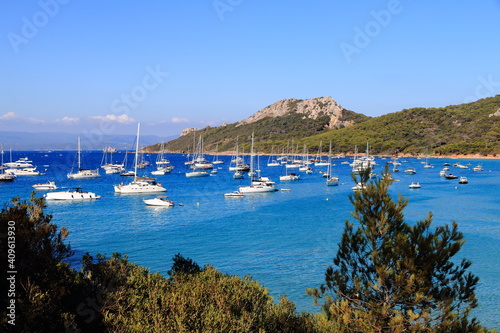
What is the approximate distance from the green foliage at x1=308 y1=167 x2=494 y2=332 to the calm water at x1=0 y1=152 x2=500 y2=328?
886 cm

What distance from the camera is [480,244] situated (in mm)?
31797

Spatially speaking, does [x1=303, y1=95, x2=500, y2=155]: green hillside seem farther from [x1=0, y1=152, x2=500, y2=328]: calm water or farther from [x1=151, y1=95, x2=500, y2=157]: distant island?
[x1=0, y1=152, x2=500, y2=328]: calm water

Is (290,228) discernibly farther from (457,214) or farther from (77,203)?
(77,203)

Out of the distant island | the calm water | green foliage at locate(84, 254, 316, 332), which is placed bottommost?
the calm water

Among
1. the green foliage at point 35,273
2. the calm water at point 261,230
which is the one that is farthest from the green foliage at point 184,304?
the calm water at point 261,230

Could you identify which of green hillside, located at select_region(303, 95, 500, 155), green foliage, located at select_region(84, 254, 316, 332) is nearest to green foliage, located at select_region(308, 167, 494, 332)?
green foliage, located at select_region(84, 254, 316, 332)

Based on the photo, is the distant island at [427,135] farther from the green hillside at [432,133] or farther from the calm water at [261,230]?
the calm water at [261,230]

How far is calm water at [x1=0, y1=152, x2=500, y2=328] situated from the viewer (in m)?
25.2

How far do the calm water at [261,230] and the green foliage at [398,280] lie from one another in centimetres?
886

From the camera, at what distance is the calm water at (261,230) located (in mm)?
25173

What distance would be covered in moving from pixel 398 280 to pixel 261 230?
89.1 ft

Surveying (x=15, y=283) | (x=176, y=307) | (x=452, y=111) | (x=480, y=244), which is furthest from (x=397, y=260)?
(x=452, y=111)

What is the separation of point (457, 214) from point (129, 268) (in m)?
41.3

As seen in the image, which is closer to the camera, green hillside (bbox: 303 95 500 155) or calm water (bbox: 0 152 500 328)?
calm water (bbox: 0 152 500 328)
